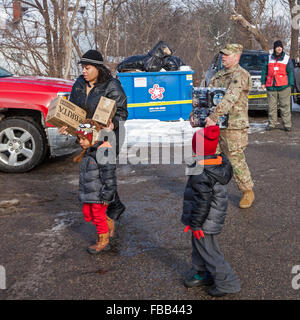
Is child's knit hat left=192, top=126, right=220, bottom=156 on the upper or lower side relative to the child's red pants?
upper

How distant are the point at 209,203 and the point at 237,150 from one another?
2.08 metres

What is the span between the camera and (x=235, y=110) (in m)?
4.75

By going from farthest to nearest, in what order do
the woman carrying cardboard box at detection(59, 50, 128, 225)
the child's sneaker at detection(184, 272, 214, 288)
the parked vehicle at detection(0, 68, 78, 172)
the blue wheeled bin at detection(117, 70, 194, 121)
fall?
1. the blue wheeled bin at detection(117, 70, 194, 121)
2. the parked vehicle at detection(0, 68, 78, 172)
3. the woman carrying cardboard box at detection(59, 50, 128, 225)
4. the child's sneaker at detection(184, 272, 214, 288)

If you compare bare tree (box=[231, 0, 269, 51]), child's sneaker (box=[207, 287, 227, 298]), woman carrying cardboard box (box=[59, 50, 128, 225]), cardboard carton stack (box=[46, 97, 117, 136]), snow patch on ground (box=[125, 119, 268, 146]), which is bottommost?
child's sneaker (box=[207, 287, 227, 298])

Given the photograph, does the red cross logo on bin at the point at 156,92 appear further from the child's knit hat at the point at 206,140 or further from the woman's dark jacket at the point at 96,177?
the child's knit hat at the point at 206,140

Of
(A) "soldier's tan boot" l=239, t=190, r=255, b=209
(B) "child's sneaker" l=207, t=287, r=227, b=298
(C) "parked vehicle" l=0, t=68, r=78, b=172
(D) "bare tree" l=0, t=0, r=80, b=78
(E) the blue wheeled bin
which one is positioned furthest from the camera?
(D) "bare tree" l=0, t=0, r=80, b=78

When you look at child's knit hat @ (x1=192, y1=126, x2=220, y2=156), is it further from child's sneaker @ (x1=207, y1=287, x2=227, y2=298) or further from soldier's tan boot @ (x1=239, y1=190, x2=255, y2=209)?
soldier's tan boot @ (x1=239, y1=190, x2=255, y2=209)

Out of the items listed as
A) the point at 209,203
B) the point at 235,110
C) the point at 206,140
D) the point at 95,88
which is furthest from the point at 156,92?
the point at 209,203

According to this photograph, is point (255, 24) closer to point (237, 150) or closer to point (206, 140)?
point (237, 150)

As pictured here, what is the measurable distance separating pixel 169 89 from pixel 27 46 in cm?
470

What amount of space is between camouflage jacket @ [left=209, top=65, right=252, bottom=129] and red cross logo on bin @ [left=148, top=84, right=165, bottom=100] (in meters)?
6.53

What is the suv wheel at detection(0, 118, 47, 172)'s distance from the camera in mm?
6645

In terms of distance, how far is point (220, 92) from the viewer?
4555mm

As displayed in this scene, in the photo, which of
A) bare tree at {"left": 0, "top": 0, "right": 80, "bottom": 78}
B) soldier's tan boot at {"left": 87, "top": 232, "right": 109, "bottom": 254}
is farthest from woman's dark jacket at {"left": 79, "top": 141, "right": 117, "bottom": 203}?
bare tree at {"left": 0, "top": 0, "right": 80, "bottom": 78}
